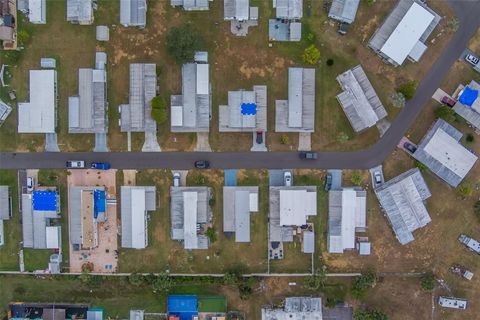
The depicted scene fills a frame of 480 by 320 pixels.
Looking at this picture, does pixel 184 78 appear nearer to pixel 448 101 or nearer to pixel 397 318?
pixel 448 101

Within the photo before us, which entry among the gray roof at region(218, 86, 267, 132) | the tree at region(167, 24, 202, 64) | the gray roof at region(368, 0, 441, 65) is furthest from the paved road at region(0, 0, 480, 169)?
the tree at region(167, 24, 202, 64)

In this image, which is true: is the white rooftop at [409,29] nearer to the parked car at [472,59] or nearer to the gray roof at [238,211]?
the parked car at [472,59]

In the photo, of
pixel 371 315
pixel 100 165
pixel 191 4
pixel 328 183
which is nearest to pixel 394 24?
pixel 328 183

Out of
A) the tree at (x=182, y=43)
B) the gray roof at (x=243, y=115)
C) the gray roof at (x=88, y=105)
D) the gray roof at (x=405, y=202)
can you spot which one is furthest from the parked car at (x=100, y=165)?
the gray roof at (x=405, y=202)

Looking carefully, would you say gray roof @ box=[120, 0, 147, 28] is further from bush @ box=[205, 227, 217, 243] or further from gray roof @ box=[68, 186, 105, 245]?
bush @ box=[205, 227, 217, 243]

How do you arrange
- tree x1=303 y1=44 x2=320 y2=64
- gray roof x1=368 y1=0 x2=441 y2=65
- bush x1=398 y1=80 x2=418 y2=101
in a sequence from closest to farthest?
1. tree x1=303 y1=44 x2=320 y2=64
2. bush x1=398 y1=80 x2=418 y2=101
3. gray roof x1=368 y1=0 x2=441 y2=65

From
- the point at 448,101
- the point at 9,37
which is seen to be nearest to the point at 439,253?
the point at 448,101

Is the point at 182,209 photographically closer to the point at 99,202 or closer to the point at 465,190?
the point at 99,202
